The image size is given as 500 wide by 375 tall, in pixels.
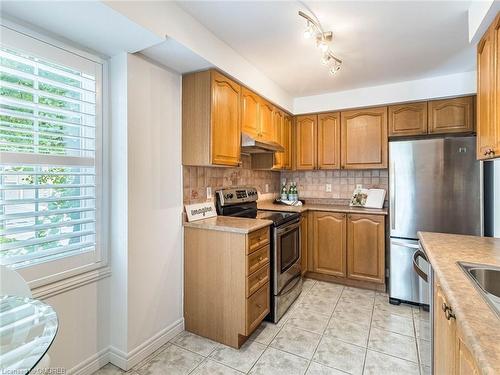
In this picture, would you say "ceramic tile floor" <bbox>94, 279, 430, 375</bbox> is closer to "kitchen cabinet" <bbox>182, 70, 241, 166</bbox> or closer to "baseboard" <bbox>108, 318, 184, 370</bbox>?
"baseboard" <bbox>108, 318, 184, 370</bbox>

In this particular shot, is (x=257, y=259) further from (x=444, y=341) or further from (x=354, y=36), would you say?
(x=354, y=36)

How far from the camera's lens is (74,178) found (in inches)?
64.9

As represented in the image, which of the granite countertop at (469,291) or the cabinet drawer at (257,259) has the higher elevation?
the granite countertop at (469,291)

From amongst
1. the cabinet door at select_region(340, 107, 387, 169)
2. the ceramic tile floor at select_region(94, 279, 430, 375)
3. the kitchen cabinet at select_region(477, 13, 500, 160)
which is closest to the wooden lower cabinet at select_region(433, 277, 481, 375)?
the ceramic tile floor at select_region(94, 279, 430, 375)

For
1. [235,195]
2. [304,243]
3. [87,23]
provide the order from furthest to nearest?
[304,243], [235,195], [87,23]

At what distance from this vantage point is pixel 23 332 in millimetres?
888

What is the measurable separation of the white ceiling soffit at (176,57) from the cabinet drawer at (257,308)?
1823mm

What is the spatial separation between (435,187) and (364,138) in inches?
41.5

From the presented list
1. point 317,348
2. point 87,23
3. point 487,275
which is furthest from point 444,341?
point 87,23

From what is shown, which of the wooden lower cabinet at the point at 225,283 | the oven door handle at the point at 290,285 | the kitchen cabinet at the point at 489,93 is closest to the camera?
the kitchen cabinet at the point at 489,93

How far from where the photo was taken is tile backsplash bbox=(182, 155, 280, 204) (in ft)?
7.61

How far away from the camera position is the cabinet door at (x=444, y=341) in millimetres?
990

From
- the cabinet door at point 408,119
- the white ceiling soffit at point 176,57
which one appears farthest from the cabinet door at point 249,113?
the cabinet door at point 408,119

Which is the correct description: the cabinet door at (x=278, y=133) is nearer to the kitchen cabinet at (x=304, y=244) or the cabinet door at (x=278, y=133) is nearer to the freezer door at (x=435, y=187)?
the kitchen cabinet at (x=304, y=244)
